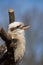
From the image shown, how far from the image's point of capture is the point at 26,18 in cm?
255

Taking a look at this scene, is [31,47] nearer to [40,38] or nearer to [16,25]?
[40,38]

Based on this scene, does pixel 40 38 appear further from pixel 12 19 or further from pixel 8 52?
pixel 8 52

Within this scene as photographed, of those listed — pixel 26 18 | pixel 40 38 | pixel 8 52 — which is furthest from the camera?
pixel 40 38

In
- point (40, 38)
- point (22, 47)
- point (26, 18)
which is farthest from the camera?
point (40, 38)

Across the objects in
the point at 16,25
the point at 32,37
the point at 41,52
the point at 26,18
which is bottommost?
the point at 41,52

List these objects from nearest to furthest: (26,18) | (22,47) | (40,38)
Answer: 1. (22,47)
2. (26,18)
3. (40,38)

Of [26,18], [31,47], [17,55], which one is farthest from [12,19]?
[31,47]

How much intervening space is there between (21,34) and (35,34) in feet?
4.49

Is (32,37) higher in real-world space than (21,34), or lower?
lower

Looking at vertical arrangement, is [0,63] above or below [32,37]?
above

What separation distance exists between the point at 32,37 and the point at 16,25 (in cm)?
137

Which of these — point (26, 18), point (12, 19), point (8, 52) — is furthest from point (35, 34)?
point (8, 52)

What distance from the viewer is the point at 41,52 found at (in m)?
2.91

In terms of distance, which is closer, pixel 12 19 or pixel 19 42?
pixel 19 42
